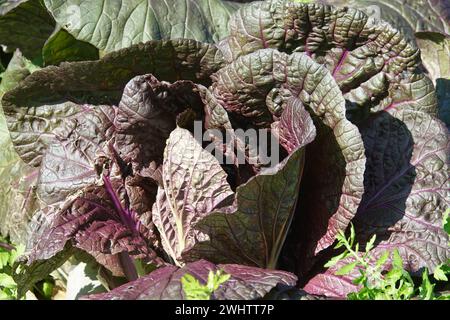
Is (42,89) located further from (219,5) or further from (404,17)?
(404,17)

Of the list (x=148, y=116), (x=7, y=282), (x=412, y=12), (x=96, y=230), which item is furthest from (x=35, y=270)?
(x=412, y=12)

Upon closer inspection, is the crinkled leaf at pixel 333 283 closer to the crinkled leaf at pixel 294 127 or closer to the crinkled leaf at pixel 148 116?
the crinkled leaf at pixel 294 127

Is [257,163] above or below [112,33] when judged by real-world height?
below

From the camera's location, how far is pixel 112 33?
9.41 ft

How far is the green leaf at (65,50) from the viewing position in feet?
10.3

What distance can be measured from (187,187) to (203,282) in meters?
0.40

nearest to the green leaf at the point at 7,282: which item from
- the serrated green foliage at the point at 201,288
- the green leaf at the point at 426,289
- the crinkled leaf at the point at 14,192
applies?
the crinkled leaf at the point at 14,192

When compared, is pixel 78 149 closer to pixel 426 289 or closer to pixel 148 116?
pixel 148 116

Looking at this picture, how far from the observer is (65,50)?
3.21 meters

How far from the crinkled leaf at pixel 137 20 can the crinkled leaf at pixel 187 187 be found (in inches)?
27.4

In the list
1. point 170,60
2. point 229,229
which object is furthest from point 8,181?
point 229,229

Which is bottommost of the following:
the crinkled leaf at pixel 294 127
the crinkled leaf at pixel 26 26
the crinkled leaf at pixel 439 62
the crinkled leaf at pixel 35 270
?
the crinkled leaf at pixel 35 270
